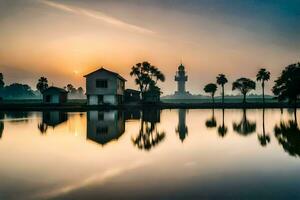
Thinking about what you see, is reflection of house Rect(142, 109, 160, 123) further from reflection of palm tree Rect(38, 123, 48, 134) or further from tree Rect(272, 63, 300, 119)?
tree Rect(272, 63, 300, 119)

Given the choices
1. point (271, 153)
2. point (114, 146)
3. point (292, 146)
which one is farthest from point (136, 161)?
point (292, 146)

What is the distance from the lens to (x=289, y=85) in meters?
57.8

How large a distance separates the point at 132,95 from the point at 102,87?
705 inches

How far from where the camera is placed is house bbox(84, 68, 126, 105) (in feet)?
231

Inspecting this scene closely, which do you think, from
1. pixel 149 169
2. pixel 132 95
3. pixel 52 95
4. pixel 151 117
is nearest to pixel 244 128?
pixel 151 117

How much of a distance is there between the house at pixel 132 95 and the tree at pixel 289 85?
3566 centimetres

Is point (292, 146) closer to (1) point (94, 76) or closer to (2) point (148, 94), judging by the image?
(1) point (94, 76)

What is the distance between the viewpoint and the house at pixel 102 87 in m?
70.4

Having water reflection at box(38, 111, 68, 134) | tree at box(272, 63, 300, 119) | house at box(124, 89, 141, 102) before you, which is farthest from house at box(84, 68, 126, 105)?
tree at box(272, 63, 300, 119)

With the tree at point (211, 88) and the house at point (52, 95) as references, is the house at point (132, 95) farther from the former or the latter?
the tree at point (211, 88)

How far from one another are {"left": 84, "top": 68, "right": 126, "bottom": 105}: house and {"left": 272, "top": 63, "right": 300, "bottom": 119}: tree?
32.5 m

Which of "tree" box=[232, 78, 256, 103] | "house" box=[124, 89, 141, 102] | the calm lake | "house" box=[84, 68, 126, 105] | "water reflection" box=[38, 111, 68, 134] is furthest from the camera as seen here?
"tree" box=[232, 78, 256, 103]

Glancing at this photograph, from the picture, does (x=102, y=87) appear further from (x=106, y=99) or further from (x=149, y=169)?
(x=149, y=169)

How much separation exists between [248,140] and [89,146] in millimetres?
10511
